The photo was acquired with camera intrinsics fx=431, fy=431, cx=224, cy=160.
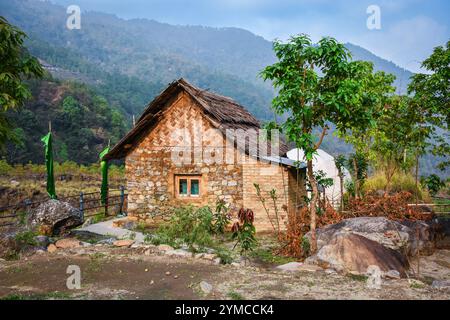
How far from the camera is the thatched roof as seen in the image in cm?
1358

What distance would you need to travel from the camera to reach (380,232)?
10070mm

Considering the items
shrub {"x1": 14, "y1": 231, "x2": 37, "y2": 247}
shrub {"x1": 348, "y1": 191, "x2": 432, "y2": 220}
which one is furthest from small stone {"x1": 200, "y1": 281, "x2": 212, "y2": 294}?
shrub {"x1": 348, "y1": 191, "x2": 432, "y2": 220}

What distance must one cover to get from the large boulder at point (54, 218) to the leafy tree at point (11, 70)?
11.6 ft

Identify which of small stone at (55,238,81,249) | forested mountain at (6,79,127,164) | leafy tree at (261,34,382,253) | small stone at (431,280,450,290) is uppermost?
forested mountain at (6,79,127,164)

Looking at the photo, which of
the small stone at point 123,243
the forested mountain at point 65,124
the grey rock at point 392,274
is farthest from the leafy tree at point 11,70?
the forested mountain at point 65,124

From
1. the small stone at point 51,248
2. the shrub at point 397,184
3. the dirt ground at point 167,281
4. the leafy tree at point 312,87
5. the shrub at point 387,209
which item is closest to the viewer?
the dirt ground at point 167,281

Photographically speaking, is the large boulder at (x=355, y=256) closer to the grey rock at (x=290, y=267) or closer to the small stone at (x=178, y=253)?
the grey rock at (x=290, y=267)

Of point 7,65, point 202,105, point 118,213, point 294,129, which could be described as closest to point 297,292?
point 294,129

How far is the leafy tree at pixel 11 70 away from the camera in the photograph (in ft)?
25.8

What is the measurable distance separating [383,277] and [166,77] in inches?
5245

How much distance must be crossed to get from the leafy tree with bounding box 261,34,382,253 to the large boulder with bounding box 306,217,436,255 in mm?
699

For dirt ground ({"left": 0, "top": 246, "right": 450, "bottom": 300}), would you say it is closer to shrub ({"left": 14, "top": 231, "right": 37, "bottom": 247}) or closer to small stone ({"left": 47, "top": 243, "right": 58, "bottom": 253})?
small stone ({"left": 47, "top": 243, "right": 58, "bottom": 253})

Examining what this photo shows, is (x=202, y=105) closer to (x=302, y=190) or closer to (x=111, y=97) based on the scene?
(x=302, y=190)

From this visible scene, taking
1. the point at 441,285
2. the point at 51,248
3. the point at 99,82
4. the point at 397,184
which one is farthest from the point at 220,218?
the point at 99,82
